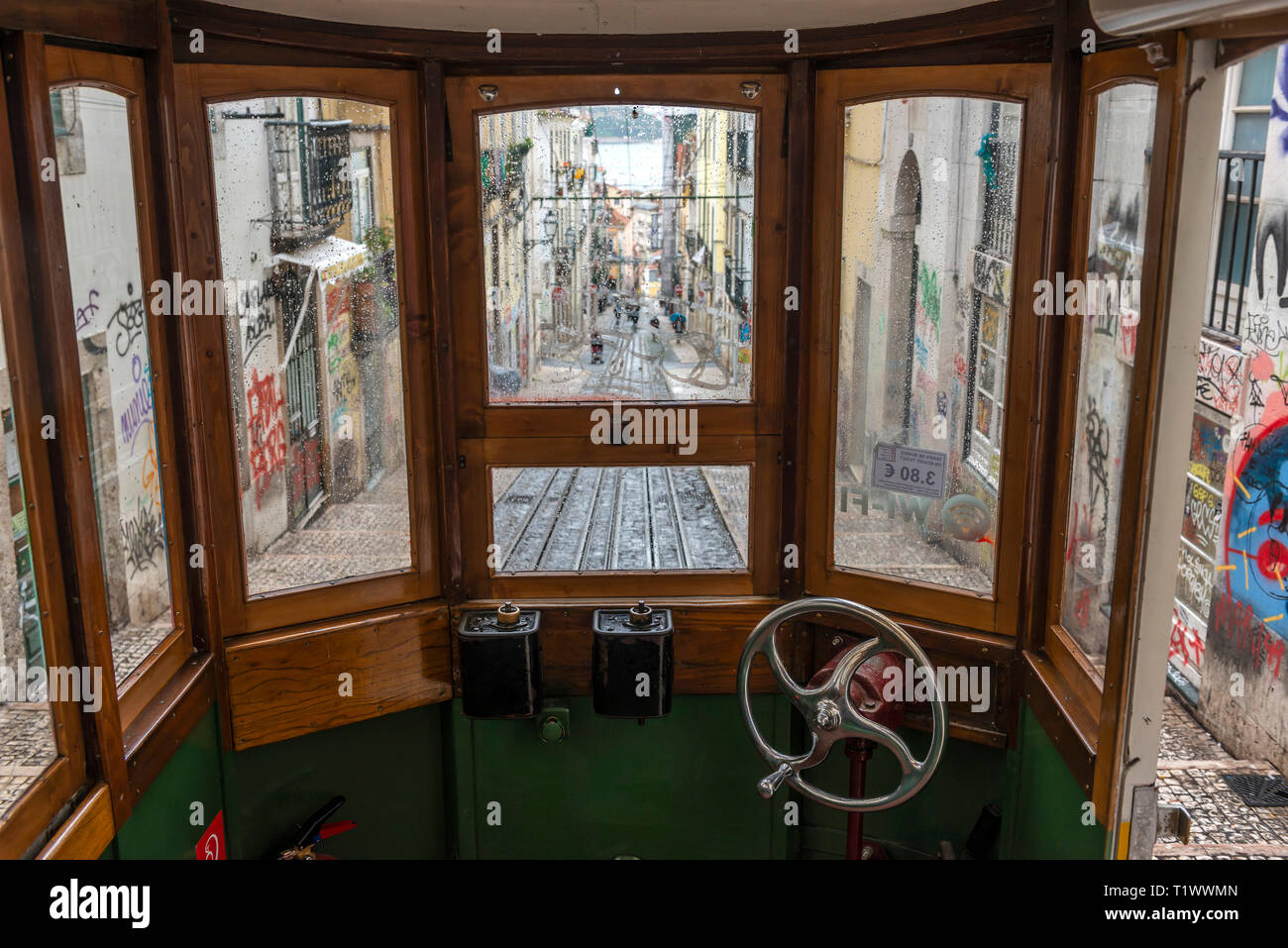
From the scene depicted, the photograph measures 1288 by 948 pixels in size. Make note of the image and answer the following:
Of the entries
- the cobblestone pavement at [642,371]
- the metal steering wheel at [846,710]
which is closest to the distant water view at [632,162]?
the cobblestone pavement at [642,371]

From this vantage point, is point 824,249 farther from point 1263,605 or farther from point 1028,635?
point 1263,605

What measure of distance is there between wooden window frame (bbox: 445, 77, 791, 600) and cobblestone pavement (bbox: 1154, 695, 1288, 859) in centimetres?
136

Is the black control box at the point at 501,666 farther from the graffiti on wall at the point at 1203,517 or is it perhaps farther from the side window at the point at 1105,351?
the graffiti on wall at the point at 1203,517

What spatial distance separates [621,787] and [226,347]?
5.90 feet

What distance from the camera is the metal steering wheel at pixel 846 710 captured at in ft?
7.94

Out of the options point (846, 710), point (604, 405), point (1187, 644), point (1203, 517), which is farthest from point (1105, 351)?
point (1187, 644)

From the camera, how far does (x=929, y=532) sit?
3256mm

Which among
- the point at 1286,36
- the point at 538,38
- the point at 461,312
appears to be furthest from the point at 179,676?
the point at 1286,36

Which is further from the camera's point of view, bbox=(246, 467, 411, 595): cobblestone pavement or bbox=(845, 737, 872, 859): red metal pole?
bbox=(246, 467, 411, 595): cobblestone pavement

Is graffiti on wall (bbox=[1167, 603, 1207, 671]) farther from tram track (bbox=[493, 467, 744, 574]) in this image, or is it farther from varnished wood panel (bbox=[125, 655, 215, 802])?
varnished wood panel (bbox=[125, 655, 215, 802])

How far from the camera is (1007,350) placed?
117 inches

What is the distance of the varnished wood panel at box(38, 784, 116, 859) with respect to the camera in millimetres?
2205

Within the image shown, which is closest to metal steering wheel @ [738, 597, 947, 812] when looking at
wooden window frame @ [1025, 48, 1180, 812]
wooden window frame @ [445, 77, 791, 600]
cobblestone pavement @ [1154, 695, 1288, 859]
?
wooden window frame @ [1025, 48, 1180, 812]

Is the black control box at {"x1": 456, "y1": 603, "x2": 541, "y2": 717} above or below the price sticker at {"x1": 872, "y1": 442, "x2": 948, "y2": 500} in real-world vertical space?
below
